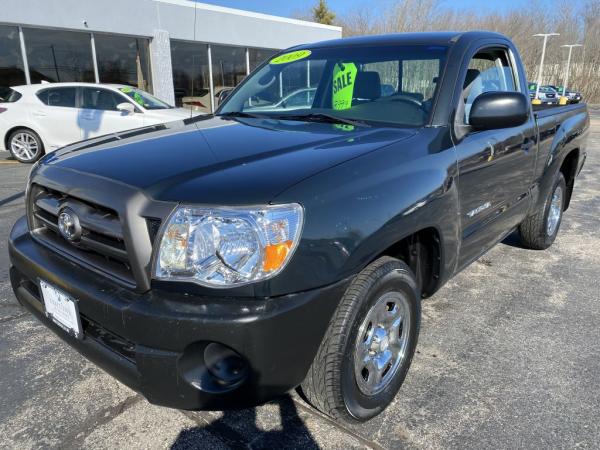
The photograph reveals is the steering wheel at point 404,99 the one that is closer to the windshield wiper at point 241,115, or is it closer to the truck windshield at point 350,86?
the truck windshield at point 350,86

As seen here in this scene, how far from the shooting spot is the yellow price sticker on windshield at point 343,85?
291cm

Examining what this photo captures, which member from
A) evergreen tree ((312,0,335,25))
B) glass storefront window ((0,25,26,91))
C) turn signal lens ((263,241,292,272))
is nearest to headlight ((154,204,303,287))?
turn signal lens ((263,241,292,272))

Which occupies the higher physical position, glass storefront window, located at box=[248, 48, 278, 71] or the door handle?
glass storefront window, located at box=[248, 48, 278, 71]

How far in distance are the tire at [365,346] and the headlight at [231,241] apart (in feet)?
1.28

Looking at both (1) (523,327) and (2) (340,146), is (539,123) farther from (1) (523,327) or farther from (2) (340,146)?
(2) (340,146)

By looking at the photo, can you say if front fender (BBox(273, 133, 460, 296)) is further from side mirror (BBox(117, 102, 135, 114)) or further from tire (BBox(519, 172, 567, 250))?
side mirror (BBox(117, 102, 135, 114))

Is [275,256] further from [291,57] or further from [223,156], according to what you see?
[291,57]

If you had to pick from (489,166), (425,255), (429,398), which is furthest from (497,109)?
(429,398)

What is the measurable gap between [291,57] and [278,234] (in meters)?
2.18

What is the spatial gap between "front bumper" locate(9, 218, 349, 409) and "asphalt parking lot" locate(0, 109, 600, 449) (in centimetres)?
46

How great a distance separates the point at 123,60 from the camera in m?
13.6

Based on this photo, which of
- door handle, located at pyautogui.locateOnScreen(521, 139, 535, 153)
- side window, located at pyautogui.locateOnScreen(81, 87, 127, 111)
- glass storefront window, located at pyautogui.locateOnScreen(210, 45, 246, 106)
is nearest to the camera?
door handle, located at pyautogui.locateOnScreen(521, 139, 535, 153)

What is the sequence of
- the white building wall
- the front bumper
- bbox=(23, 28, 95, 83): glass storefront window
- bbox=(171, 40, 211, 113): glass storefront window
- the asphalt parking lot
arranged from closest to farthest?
the front bumper < the asphalt parking lot < the white building wall < bbox=(23, 28, 95, 83): glass storefront window < bbox=(171, 40, 211, 113): glass storefront window

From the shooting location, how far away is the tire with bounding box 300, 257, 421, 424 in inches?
73.0
